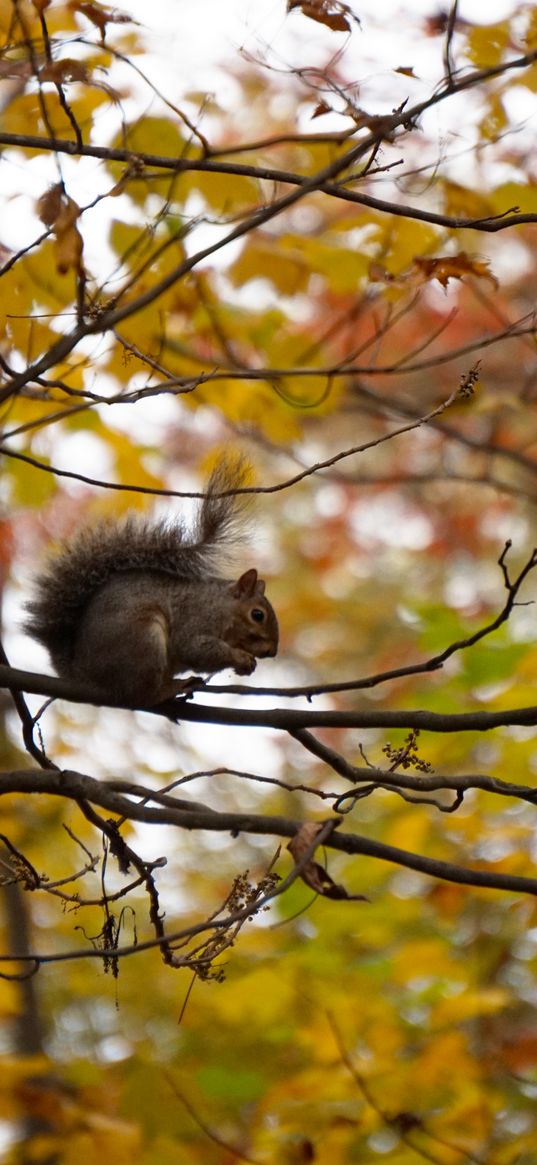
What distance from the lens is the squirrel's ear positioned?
12.7 feet

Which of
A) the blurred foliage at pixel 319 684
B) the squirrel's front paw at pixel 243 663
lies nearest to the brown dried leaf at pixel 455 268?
the blurred foliage at pixel 319 684

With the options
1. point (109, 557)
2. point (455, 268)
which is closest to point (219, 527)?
point (109, 557)

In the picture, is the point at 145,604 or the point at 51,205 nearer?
the point at 51,205

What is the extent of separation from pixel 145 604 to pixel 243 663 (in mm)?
395

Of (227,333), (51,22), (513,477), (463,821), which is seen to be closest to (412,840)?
(463,821)

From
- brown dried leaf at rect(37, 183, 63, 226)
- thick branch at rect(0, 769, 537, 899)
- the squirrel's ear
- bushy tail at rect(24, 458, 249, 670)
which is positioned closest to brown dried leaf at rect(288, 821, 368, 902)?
thick branch at rect(0, 769, 537, 899)

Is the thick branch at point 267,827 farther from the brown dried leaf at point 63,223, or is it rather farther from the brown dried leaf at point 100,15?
the brown dried leaf at point 100,15

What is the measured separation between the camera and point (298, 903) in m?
4.38

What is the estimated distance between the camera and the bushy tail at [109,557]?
132 inches

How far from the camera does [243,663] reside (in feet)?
11.7

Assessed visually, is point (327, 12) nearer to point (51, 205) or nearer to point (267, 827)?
point (51, 205)

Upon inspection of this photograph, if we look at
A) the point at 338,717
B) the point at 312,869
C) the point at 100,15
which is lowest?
the point at 312,869

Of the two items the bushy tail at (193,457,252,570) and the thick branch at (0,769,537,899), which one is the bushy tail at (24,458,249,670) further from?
the thick branch at (0,769,537,899)

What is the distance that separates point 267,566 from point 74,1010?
4.24m
